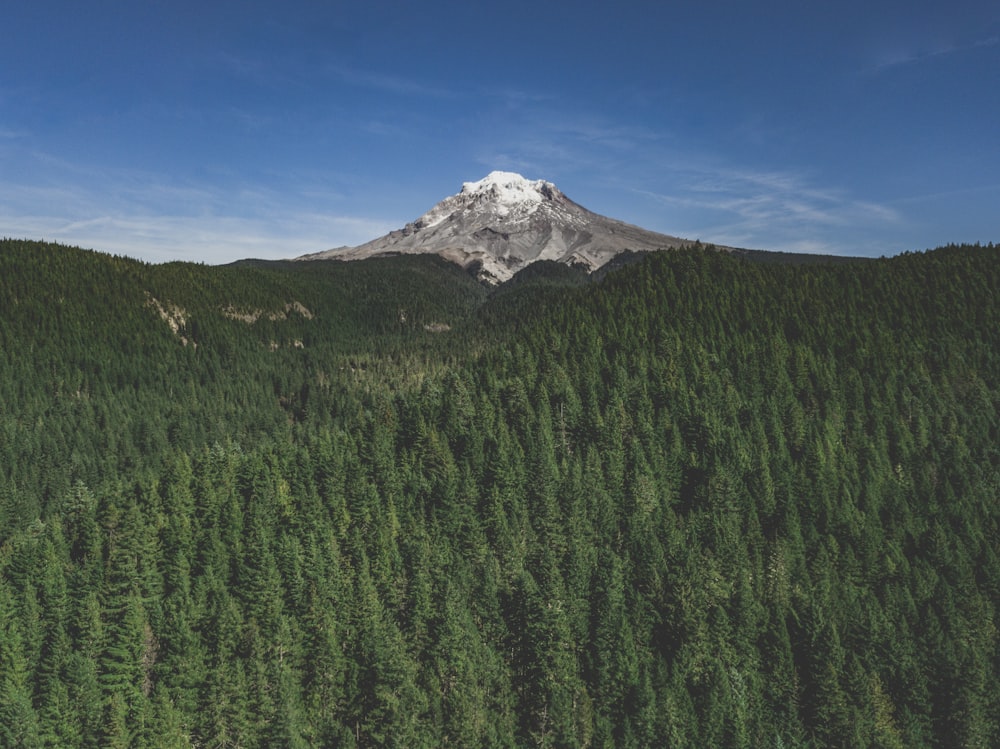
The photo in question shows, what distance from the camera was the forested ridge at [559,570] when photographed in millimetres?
74188

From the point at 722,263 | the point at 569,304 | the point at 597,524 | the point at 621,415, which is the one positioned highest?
the point at 722,263

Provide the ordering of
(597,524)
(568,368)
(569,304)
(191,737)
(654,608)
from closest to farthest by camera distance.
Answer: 1. (191,737)
2. (654,608)
3. (597,524)
4. (568,368)
5. (569,304)

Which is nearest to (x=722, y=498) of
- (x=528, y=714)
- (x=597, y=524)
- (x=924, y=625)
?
(x=597, y=524)

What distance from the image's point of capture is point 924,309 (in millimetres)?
193125

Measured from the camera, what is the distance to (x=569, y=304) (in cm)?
18512

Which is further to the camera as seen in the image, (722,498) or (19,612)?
(722,498)

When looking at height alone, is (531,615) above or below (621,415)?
below

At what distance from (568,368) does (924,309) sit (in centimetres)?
11809

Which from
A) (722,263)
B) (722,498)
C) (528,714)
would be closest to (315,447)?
(528,714)

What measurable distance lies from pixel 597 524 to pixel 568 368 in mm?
46853

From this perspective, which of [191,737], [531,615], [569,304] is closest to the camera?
[191,737]

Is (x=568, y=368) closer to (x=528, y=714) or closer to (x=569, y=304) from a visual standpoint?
(x=569, y=304)

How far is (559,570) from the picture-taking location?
3841 inches

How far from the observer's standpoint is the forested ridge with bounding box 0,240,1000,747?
7419 centimetres
